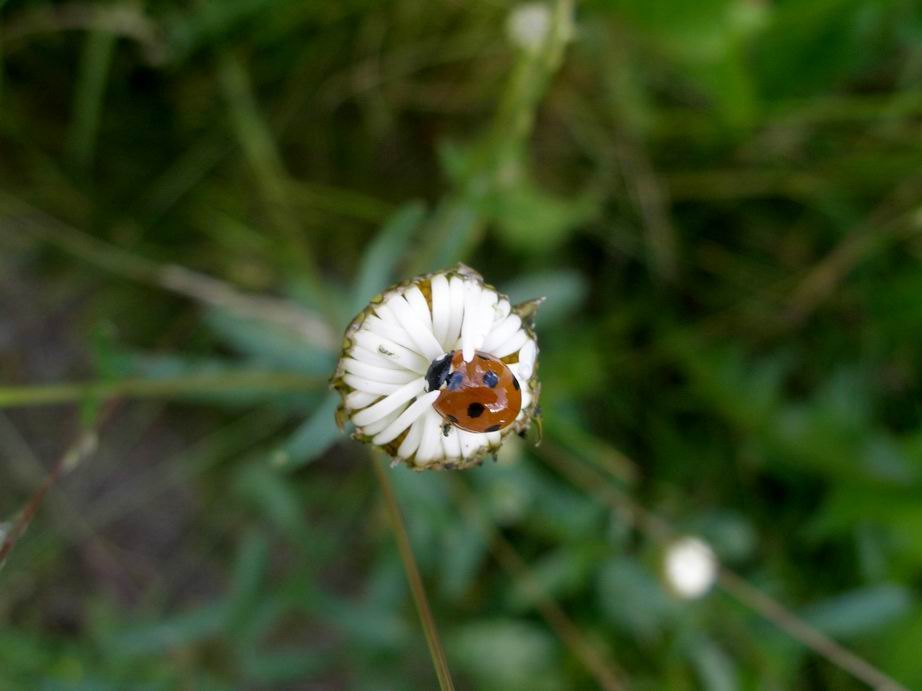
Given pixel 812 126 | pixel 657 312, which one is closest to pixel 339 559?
pixel 657 312

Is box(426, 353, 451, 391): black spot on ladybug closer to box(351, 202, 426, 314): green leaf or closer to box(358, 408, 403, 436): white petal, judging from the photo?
box(358, 408, 403, 436): white petal

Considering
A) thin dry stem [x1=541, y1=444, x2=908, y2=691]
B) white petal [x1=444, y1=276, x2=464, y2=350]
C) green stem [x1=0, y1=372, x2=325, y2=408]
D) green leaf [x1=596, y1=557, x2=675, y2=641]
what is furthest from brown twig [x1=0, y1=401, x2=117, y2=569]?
green leaf [x1=596, y1=557, x2=675, y2=641]

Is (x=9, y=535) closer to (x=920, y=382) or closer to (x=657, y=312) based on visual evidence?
(x=657, y=312)

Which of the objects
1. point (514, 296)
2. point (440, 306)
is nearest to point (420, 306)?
point (440, 306)

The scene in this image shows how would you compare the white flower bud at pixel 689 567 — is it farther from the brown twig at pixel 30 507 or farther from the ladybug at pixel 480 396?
the brown twig at pixel 30 507

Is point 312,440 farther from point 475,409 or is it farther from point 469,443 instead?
point 475,409
